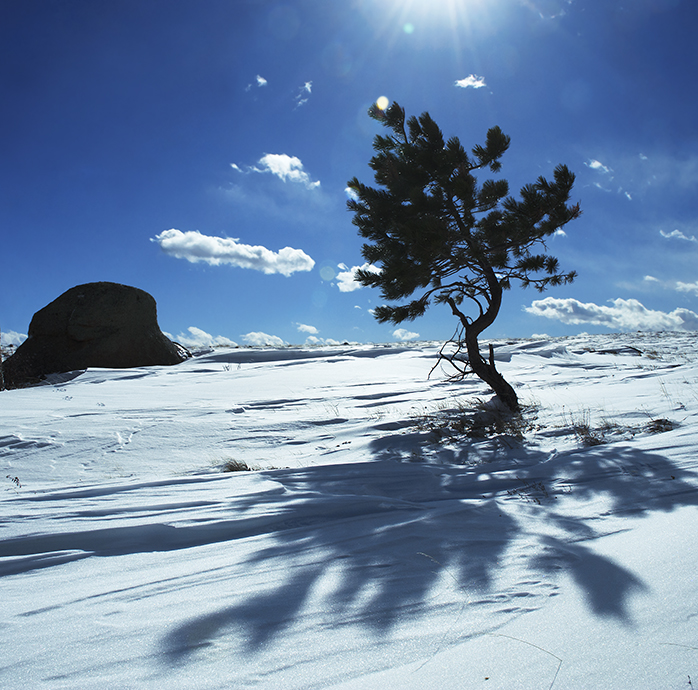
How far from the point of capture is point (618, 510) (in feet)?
7.32

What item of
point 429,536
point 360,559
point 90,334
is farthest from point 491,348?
point 90,334

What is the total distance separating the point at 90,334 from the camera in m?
11.4

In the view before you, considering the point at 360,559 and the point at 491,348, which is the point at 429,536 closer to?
the point at 360,559

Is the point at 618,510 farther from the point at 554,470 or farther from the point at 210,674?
the point at 210,674

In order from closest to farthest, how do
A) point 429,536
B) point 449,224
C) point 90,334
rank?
point 429,536, point 449,224, point 90,334

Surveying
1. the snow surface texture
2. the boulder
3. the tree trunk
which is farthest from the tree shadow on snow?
the boulder

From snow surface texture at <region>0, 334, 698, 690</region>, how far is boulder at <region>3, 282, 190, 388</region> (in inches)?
279

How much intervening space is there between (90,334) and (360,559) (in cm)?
1161

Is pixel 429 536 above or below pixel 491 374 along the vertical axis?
below

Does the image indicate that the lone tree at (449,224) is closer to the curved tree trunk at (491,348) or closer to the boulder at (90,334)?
the curved tree trunk at (491,348)

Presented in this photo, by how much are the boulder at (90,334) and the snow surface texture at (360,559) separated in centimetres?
708

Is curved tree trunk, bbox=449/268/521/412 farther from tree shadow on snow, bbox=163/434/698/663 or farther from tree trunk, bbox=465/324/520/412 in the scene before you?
tree shadow on snow, bbox=163/434/698/663

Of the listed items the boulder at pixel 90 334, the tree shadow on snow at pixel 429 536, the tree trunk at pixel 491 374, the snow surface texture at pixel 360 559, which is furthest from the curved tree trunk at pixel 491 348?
the boulder at pixel 90 334

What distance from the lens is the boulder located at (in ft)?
36.8
